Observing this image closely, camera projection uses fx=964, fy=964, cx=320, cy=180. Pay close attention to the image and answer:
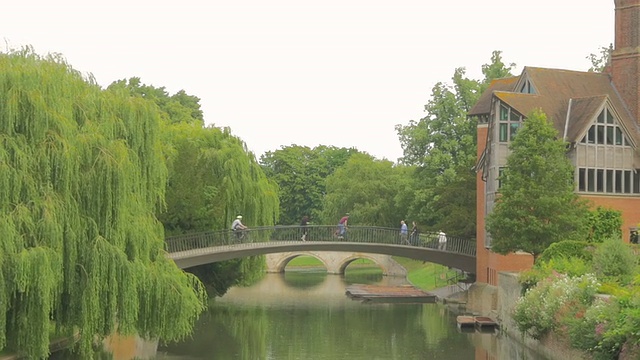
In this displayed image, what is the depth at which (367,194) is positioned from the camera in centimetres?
6481

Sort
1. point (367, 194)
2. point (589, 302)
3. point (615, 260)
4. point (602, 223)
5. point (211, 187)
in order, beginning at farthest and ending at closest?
point (367, 194), point (211, 187), point (602, 223), point (615, 260), point (589, 302)

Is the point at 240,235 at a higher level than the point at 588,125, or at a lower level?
lower

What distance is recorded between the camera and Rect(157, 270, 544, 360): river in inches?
1059

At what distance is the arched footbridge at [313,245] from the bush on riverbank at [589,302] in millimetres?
10573

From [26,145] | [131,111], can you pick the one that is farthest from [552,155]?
[26,145]

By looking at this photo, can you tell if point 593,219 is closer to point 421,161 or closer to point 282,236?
point 282,236

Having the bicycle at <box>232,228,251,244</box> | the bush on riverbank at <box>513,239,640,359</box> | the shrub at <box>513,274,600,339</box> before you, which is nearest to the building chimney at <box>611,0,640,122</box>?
the bush on riverbank at <box>513,239,640,359</box>

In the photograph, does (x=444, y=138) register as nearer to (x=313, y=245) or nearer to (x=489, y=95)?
(x=489, y=95)

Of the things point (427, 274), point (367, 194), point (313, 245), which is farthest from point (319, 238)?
point (367, 194)

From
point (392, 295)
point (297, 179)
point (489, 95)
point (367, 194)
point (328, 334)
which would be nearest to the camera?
point (328, 334)

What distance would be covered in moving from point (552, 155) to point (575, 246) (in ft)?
12.0

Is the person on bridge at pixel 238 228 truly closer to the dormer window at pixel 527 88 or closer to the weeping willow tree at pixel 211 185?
the weeping willow tree at pixel 211 185

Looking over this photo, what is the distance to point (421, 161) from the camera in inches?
1922

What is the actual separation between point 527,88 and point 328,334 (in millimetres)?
13282
